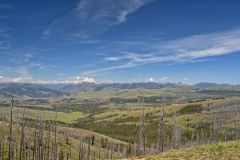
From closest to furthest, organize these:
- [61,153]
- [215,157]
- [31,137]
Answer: [215,157]
[61,153]
[31,137]

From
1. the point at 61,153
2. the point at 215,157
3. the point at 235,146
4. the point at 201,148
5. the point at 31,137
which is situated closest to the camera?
the point at 215,157

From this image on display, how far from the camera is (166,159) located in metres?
44.5

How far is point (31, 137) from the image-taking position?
7244 inches

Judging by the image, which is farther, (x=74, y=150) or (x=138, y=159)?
(x=74, y=150)

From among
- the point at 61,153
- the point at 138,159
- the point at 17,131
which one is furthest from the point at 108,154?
the point at 138,159

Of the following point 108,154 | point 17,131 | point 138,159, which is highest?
point 138,159

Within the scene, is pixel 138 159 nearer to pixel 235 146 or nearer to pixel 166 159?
pixel 166 159

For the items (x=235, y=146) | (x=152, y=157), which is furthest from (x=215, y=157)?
(x=152, y=157)

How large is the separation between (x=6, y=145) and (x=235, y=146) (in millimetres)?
130469

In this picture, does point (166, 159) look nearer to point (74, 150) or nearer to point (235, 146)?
point (235, 146)

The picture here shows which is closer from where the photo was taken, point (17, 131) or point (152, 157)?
point (152, 157)

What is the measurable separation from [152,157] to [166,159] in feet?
12.2

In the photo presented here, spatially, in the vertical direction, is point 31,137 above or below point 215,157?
below

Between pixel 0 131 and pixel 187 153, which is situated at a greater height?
pixel 187 153
